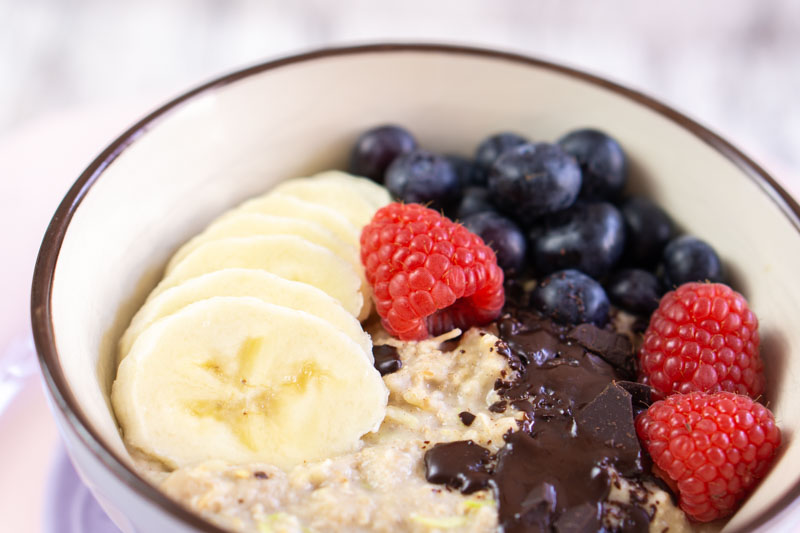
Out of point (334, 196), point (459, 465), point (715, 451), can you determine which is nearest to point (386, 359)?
point (459, 465)

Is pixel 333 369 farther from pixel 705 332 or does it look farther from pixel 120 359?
pixel 705 332

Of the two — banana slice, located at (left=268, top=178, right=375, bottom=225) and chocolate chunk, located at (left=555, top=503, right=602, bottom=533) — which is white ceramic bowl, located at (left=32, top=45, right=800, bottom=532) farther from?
chocolate chunk, located at (left=555, top=503, right=602, bottom=533)

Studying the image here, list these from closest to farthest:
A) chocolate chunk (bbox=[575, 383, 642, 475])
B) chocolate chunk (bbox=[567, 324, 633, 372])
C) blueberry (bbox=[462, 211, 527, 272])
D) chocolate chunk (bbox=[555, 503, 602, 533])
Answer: chocolate chunk (bbox=[555, 503, 602, 533]) → chocolate chunk (bbox=[575, 383, 642, 475]) → chocolate chunk (bbox=[567, 324, 633, 372]) → blueberry (bbox=[462, 211, 527, 272])

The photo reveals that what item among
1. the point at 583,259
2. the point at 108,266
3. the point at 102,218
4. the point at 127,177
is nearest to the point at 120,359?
the point at 108,266

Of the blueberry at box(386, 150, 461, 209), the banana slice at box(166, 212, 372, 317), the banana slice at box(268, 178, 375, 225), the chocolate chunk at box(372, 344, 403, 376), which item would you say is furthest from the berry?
the chocolate chunk at box(372, 344, 403, 376)

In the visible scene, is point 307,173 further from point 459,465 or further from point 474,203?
point 459,465

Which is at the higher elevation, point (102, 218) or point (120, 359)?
point (102, 218)

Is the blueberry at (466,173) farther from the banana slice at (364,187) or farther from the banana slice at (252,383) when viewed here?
the banana slice at (252,383)
